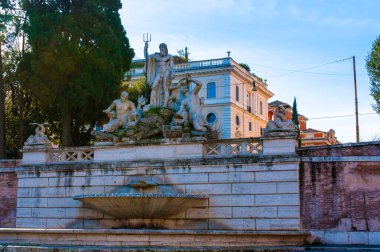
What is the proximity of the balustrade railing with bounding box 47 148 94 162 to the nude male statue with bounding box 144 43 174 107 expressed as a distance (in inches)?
119

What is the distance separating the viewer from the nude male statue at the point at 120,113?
20.7m

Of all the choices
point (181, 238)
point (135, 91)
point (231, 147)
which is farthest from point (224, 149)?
point (135, 91)

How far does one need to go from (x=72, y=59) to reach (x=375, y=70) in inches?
607

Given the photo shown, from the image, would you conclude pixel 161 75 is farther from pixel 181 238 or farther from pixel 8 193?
pixel 8 193

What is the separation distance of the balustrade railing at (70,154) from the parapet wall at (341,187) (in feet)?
26.0

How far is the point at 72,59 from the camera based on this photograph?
27266 mm

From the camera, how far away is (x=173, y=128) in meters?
19.5

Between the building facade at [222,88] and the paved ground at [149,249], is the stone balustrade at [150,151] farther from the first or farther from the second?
the building facade at [222,88]

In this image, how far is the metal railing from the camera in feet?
68.8

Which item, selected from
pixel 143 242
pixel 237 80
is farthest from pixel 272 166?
pixel 237 80

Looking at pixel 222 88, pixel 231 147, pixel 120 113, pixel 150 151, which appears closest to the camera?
pixel 231 147

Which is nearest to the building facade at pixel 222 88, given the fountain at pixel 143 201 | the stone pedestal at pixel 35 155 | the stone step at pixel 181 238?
the stone pedestal at pixel 35 155

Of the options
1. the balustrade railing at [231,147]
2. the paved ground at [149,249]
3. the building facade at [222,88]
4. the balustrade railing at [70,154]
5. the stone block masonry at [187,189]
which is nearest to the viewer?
the paved ground at [149,249]

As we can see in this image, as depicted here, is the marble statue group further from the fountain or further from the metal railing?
the fountain
